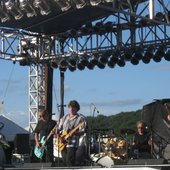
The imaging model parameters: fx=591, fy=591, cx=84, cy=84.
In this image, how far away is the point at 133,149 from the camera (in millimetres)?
12594

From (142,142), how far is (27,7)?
884 cm

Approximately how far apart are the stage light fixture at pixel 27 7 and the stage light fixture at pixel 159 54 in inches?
210

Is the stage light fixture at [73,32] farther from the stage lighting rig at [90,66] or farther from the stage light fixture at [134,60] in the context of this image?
the stage light fixture at [134,60]

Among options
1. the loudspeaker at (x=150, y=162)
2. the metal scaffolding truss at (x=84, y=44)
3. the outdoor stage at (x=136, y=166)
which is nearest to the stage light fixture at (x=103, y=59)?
the metal scaffolding truss at (x=84, y=44)

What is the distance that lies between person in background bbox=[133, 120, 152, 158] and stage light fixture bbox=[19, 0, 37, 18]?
850 centimetres

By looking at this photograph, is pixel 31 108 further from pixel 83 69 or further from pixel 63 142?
pixel 63 142

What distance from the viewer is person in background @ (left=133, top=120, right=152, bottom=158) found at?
1234 centimetres

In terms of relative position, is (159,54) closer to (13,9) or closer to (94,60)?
(94,60)

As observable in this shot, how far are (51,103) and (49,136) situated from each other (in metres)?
14.6

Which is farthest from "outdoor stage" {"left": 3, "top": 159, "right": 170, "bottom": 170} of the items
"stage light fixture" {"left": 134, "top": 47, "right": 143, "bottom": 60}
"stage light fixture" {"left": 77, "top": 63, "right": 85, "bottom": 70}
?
"stage light fixture" {"left": 77, "top": 63, "right": 85, "bottom": 70}

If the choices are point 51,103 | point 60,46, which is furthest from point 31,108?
point 60,46

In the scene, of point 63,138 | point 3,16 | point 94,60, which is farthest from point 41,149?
point 94,60

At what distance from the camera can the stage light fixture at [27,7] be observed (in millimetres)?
19688

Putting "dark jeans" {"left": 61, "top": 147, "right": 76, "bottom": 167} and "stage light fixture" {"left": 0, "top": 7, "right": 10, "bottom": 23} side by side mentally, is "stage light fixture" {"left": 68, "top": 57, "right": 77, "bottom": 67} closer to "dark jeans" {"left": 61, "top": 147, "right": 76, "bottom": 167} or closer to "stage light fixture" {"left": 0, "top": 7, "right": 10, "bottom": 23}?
"stage light fixture" {"left": 0, "top": 7, "right": 10, "bottom": 23}
